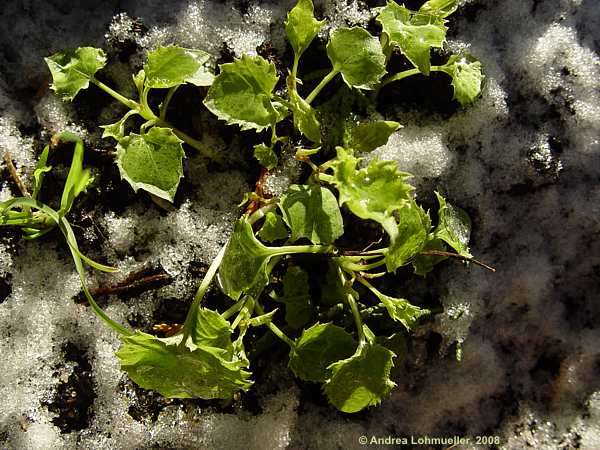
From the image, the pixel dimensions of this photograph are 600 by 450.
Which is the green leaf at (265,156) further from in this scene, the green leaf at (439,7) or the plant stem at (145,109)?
the green leaf at (439,7)

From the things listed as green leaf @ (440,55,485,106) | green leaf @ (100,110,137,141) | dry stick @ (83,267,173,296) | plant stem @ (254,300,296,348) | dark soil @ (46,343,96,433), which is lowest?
dark soil @ (46,343,96,433)

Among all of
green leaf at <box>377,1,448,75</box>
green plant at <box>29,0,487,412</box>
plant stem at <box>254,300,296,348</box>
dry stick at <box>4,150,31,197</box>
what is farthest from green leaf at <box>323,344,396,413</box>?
dry stick at <box>4,150,31,197</box>

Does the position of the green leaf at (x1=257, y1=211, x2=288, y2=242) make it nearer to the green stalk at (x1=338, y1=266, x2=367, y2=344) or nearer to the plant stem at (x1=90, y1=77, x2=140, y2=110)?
the green stalk at (x1=338, y1=266, x2=367, y2=344)

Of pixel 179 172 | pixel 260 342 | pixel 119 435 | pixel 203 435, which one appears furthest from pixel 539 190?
pixel 119 435

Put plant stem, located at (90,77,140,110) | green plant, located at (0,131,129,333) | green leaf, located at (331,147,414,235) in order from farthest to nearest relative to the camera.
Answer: plant stem, located at (90,77,140,110)
green plant, located at (0,131,129,333)
green leaf, located at (331,147,414,235)

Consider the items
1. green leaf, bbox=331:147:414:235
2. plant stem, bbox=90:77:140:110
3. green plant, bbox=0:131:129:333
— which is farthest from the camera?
plant stem, bbox=90:77:140:110

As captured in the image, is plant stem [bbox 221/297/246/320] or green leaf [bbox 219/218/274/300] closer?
green leaf [bbox 219/218/274/300]

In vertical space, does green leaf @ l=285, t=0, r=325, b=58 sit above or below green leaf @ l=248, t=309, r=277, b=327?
above

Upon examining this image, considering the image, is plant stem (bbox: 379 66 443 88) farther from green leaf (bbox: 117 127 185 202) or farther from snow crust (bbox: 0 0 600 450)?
green leaf (bbox: 117 127 185 202)
